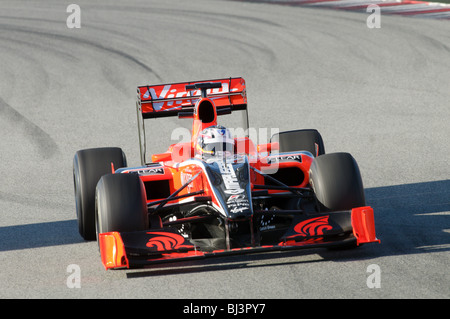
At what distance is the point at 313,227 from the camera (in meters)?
7.57

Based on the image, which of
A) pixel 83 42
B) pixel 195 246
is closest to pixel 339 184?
pixel 195 246

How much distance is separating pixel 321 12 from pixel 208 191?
15002 millimetres

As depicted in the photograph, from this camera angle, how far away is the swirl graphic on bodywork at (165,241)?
289 inches

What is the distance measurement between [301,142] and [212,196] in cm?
225

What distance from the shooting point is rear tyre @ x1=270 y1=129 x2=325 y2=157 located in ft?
32.6

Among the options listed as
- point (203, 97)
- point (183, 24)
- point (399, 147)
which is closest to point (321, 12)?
point (183, 24)

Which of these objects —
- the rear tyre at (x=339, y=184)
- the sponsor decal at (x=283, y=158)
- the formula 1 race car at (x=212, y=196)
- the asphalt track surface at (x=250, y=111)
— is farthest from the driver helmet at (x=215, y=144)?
the asphalt track surface at (x=250, y=111)

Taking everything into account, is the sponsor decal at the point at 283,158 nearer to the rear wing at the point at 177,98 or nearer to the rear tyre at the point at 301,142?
the rear tyre at the point at 301,142

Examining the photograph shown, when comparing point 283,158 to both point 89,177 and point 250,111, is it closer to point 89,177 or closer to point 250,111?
point 89,177

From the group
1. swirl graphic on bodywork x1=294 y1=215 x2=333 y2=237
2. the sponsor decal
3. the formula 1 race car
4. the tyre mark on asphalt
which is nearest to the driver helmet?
the formula 1 race car

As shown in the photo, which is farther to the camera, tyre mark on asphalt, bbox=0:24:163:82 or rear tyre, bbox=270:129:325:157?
tyre mark on asphalt, bbox=0:24:163:82

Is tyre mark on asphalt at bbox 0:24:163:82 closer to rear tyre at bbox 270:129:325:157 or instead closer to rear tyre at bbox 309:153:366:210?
rear tyre at bbox 270:129:325:157

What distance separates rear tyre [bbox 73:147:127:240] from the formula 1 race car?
1cm

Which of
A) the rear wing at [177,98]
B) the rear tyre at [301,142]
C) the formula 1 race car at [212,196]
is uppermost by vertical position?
the rear wing at [177,98]
